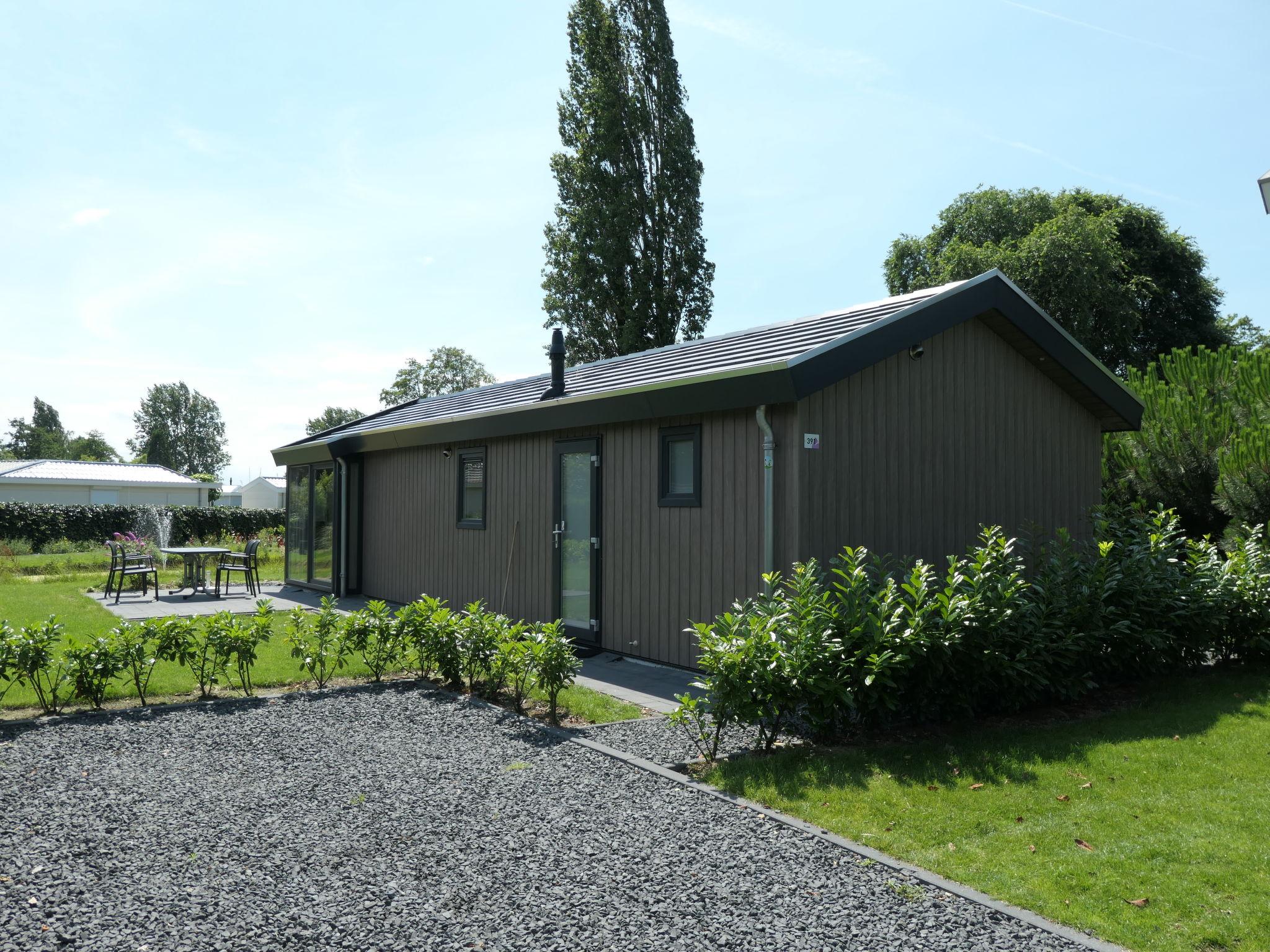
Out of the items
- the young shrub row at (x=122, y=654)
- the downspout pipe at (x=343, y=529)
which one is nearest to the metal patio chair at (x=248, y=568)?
the downspout pipe at (x=343, y=529)

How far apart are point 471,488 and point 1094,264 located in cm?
1931

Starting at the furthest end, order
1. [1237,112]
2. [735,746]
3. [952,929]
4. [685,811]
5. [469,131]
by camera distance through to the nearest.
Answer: [469,131]
[1237,112]
[735,746]
[685,811]
[952,929]

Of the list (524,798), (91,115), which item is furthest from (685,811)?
(91,115)

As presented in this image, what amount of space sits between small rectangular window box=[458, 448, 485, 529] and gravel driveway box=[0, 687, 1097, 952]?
5.79 meters

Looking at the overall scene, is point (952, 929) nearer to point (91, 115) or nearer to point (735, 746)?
point (735, 746)

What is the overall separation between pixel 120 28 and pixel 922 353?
309 inches

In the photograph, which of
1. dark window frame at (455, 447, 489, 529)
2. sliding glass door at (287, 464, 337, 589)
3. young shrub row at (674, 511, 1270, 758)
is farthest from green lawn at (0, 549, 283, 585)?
young shrub row at (674, 511, 1270, 758)

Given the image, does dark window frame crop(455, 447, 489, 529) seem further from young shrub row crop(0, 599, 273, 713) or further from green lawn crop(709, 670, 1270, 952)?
green lawn crop(709, 670, 1270, 952)

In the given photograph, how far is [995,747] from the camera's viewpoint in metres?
5.36

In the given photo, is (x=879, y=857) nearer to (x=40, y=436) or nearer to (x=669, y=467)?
(x=669, y=467)

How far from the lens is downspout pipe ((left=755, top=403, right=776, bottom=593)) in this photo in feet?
23.1

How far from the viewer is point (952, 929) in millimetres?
3113

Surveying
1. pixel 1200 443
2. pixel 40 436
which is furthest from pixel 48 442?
pixel 1200 443

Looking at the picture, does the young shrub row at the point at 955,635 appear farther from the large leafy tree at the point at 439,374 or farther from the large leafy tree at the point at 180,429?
the large leafy tree at the point at 180,429
